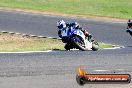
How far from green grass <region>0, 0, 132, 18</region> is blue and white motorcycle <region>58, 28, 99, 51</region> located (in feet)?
52.9

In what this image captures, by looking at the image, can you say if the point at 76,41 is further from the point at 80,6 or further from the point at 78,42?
the point at 80,6

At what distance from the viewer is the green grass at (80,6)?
36.8m

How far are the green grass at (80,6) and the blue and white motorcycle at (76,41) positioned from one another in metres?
16.1

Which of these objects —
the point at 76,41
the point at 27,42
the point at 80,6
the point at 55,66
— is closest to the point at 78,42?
the point at 76,41

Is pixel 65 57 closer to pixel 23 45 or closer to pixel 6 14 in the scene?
pixel 23 45

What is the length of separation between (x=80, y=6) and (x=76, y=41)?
19721 millimetres

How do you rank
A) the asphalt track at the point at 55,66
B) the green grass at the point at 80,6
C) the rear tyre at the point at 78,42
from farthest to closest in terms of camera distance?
1. the green grass at the point at 80,6
2. the rear tyre at the point at 78,42
3. the asphalt track at the point at 55,66

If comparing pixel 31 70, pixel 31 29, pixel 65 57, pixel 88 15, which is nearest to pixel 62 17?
pixel 88 15

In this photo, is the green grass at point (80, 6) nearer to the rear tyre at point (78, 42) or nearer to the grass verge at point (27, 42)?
the grass verge at point (27, 42)

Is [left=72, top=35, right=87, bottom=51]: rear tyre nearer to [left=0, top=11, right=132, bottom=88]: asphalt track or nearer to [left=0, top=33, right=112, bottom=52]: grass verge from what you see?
[left=0, top=11, right=132, bottom=88]: asphalt track

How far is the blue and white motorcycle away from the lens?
19.5 metres

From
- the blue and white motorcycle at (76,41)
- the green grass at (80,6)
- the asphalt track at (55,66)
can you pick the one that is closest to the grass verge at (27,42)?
the blue and white motorcycle at (76,41)

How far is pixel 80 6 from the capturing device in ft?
128

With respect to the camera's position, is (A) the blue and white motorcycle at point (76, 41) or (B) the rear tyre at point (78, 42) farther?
(A) the blue and white motorcycle at point (76, 41)
